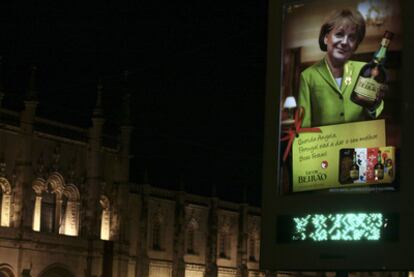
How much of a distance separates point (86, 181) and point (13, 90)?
21.4ft

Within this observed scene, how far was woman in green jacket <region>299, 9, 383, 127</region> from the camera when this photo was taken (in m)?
22.1

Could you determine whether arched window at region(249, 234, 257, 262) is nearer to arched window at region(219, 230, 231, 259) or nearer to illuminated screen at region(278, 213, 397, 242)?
arched window at region(219, 230, 231, 259)

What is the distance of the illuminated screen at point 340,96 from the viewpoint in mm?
21531

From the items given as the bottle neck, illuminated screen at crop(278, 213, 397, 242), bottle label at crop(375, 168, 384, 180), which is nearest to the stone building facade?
illuminated screen at crop(278, 213, 397, 242)

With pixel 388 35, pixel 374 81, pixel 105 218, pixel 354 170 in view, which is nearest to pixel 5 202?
pixel 105 218

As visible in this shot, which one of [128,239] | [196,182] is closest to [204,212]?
[196,182]

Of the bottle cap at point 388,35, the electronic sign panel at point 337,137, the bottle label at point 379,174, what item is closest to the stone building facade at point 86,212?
the electronic sign panel at point 337,137

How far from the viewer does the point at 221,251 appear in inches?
2392

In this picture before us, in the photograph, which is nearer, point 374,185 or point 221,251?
point 374,185

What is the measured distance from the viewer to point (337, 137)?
22.0 metres

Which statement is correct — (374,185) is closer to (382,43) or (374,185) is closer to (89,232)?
(382,43)

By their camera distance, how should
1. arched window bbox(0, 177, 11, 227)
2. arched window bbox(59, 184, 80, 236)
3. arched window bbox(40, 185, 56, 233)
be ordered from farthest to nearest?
arched window bbox(59, 184, 80, 236)
arched window bbox(40, 185, 56, 233)
arched window bbox(0, 177, 11, 227)

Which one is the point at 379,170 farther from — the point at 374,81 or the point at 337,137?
the point at 374,81

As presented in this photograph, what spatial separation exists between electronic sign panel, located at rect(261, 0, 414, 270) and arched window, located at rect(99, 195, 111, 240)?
27.9 metres
